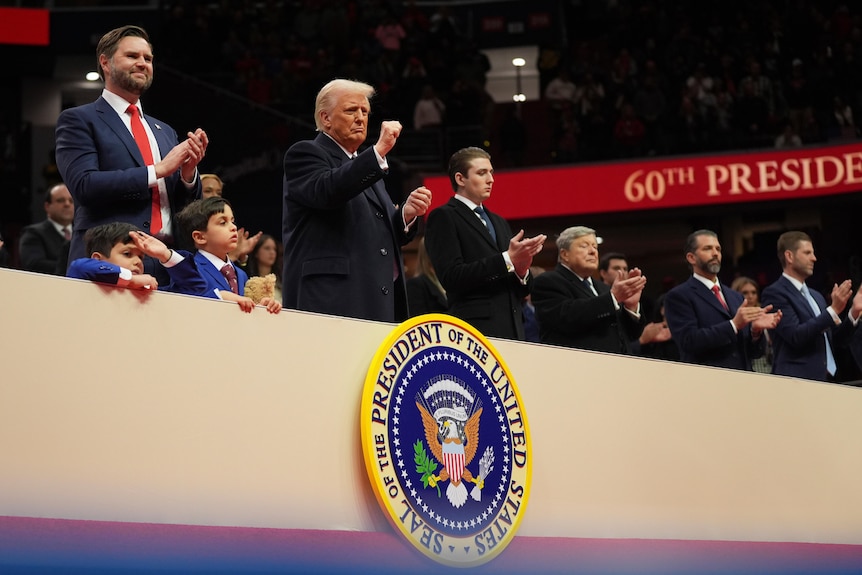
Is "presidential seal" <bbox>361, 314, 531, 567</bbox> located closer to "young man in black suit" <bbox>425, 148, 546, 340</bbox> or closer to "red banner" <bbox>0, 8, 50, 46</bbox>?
"young man in black suit" <bbox>425, 148, 546, 340</bbox>

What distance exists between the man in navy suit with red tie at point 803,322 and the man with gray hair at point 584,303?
2.92ft

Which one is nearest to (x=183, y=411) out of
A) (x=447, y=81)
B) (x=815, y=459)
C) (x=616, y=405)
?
(x=616, y=405)

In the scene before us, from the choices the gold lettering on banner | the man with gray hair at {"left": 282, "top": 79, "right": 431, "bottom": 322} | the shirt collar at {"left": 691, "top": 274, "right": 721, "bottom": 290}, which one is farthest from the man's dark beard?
the gold lettering on banner

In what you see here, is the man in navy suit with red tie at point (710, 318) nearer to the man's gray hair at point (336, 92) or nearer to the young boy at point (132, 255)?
the man's gray hair at point (336, 92)

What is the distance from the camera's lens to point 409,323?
10.5 ft

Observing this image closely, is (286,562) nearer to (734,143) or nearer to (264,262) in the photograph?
(264,262)

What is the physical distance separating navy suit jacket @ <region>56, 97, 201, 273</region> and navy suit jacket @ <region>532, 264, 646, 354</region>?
174 cm

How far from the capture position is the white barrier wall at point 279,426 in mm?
2471

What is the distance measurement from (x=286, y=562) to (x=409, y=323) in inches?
29.4

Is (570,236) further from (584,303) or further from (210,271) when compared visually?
(210,271)

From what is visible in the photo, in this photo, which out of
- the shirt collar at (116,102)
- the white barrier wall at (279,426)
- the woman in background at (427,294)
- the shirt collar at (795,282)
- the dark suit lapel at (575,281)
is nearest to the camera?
the white barrier wall at (279,426)

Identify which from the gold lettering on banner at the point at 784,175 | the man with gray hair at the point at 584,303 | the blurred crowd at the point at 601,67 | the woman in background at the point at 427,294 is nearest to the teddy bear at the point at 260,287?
the man with gray hair at the point at 584,303

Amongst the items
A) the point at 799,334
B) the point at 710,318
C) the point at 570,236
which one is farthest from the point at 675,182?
the point at 570,236

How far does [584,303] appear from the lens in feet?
15.2
